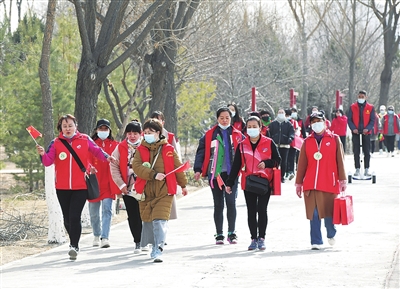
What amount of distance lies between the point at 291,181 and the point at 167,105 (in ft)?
11.0

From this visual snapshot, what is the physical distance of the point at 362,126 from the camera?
64.9ft

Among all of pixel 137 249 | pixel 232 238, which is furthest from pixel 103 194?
pixel 232 238

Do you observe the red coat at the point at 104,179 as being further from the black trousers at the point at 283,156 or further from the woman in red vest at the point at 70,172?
the black trousers at the point at 283,156

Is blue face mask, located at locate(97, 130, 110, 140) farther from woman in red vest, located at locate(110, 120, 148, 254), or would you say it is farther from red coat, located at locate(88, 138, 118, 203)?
woman in red vest, located at locate(110, 120, 148, 254)

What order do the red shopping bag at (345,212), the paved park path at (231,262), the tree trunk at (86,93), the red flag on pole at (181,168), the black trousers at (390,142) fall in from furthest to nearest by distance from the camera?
the black trousers at (390,142) → the tree trunk at (86,93) → the red shopping bag at (345,212) → the red flag on pole at (181,168) → the paved park path at (231,262)

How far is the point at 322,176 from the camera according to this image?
11328mm

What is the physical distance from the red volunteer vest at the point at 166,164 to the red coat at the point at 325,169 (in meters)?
A: 1.78

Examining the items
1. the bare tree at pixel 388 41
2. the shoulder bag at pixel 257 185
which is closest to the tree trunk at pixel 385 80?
the bare tree at pixel 388 41

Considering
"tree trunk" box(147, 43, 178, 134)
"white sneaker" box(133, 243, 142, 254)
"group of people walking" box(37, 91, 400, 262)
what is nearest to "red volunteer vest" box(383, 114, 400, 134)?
"tree trunk" box(147, 43, 178, 134)

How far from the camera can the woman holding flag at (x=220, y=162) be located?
1183 cm

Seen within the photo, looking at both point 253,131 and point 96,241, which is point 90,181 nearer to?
point 96,241

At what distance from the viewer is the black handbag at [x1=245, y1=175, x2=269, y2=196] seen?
36.6 feet

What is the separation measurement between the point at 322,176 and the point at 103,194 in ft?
8.80

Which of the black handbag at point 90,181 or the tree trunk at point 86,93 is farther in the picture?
the tree trunk at point 86,93
